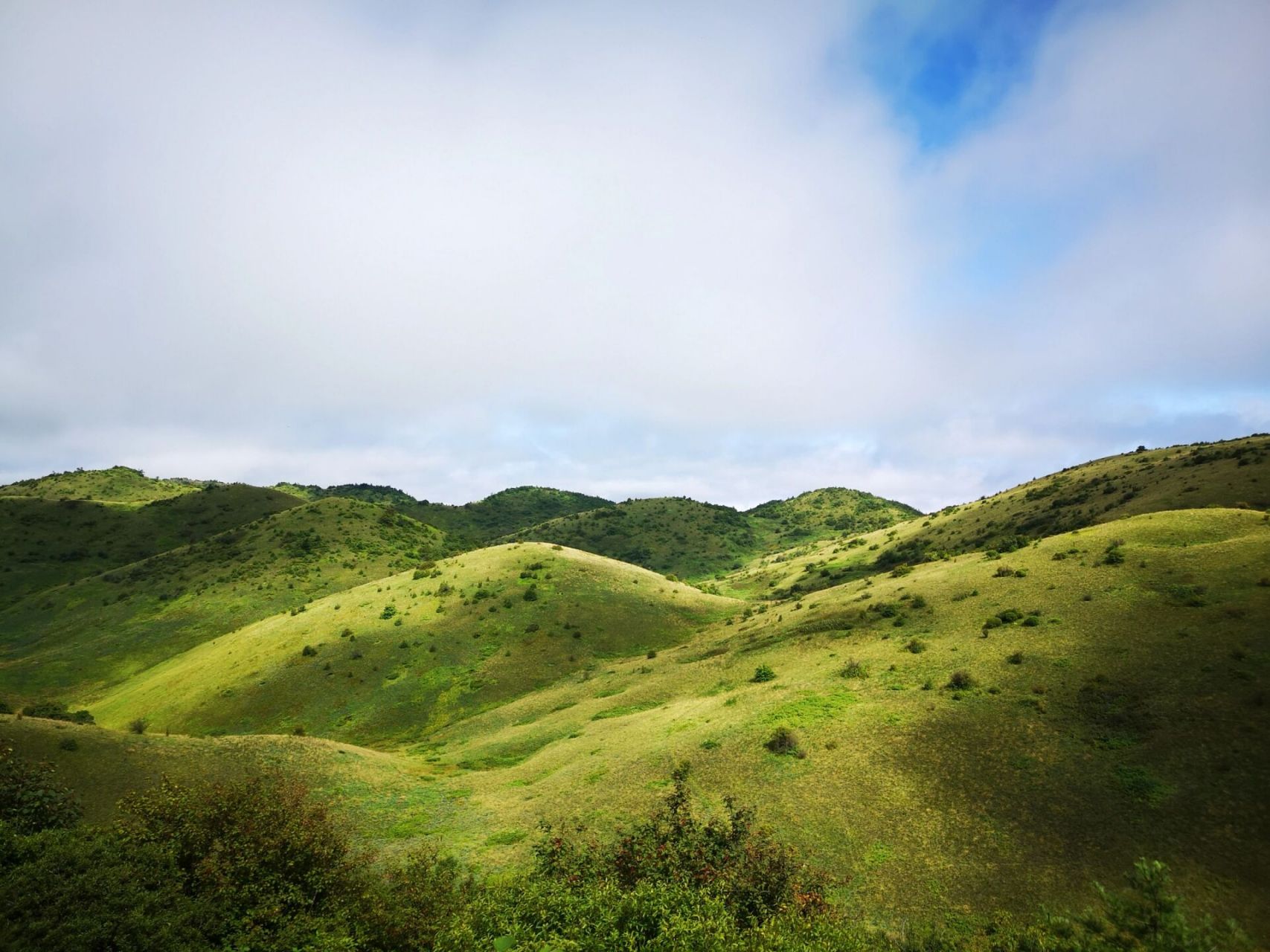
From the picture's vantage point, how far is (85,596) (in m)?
87.5

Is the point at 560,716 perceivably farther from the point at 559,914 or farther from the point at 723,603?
the point at 723,603

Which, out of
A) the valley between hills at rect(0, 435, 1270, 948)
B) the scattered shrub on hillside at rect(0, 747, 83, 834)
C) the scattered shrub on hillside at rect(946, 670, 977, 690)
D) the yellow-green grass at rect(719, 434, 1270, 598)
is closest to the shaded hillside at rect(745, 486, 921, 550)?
the yellow-green grass at rect(719, 434, 1270, 598)

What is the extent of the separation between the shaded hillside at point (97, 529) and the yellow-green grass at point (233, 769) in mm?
104720

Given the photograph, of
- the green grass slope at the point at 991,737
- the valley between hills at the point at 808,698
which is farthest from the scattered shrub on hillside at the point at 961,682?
the green grass slope at the point at 991,737

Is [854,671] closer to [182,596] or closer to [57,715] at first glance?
[57,715]

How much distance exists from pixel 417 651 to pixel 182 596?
57.5 m

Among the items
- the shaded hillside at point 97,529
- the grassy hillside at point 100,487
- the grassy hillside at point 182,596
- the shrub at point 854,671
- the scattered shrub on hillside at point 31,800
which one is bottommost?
the shrub at point 854,671

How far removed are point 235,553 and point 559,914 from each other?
112 m

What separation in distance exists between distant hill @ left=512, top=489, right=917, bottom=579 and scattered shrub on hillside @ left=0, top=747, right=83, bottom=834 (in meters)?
129

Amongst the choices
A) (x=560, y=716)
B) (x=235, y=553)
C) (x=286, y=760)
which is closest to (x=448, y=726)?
(x=560, y=716)

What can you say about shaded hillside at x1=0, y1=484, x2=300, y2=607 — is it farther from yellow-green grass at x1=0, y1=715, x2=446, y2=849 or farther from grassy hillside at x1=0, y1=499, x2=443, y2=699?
yellow-green grass at x1=0, y1=715, x2=446, y2=849

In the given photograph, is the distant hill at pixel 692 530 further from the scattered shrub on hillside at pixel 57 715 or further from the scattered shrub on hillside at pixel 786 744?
the scattered shrub on hillside at pixel 57 715

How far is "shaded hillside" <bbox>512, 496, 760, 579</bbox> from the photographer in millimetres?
152250

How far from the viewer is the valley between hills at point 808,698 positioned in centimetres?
1853
